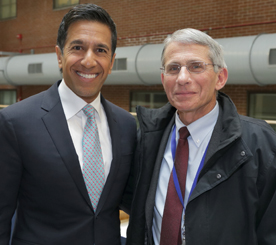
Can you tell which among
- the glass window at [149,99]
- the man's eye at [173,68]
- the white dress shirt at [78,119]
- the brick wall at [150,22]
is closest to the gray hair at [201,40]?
the man's eye at [173,68]

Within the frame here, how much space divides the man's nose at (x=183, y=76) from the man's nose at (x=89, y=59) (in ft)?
1.58

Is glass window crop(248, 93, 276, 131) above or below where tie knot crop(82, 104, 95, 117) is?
below

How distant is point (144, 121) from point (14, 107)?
0.77 metres

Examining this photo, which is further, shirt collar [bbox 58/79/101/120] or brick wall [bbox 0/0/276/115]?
brick wall [bbox 0/0/276/115]

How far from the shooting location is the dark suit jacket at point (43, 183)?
1748mm

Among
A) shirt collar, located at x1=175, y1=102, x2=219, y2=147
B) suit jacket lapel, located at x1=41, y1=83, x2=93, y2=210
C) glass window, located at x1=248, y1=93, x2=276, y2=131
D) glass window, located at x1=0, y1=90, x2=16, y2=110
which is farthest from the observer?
glass window, located at x1=0, y1=90, x2=16, y2=110

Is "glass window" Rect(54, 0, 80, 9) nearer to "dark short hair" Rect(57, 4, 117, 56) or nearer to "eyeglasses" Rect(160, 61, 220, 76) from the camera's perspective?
"dark short hair" Rect(57, 4, 117, 56)

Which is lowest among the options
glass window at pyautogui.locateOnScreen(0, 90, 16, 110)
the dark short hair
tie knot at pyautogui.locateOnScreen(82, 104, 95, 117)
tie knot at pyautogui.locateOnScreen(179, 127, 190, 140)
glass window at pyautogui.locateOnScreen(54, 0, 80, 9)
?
glass window at pyautogui.locateOnScreen(0, 90, 16, 110)

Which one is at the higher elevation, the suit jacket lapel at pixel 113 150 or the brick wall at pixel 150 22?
the brick wall at pixel 150 22

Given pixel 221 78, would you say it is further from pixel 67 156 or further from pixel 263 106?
pixel 263 106

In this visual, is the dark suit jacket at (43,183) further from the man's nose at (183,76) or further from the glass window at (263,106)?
the glass window at (263,106)

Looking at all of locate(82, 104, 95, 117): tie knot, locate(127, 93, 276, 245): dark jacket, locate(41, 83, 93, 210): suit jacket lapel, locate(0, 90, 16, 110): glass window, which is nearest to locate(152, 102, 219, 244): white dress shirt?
locate(127, 93, 276, 245): dark jacket

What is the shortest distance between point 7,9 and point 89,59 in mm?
13692

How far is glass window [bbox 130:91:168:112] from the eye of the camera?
31.8 feet
